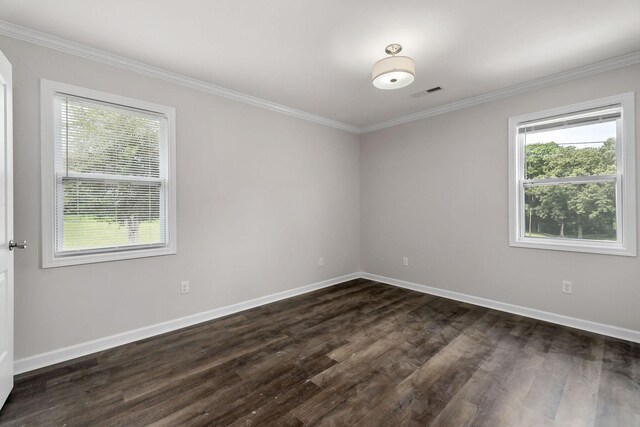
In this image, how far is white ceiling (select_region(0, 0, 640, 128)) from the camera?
1980mm

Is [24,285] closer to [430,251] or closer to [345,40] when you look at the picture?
[345,40]

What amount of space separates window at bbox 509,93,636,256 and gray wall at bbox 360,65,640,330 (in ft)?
0.32

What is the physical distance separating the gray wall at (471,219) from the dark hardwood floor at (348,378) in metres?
0.43

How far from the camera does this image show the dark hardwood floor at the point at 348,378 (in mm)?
1714

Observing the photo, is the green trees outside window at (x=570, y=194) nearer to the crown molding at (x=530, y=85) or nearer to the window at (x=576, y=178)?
the window at (x=576, y=178)

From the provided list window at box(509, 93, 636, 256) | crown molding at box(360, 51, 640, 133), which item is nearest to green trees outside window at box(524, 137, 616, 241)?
window at box(509, 93, 636, 256)

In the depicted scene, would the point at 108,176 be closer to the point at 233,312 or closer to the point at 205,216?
the point at 205,216

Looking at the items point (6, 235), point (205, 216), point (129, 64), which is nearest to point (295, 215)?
point (205, 216)

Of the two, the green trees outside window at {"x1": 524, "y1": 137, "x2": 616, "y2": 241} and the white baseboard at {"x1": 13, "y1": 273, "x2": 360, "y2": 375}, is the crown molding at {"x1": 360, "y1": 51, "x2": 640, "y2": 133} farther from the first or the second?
the white baseboard at {"x1": 13, "y1": 273, "x2": 360, "y2": 375}

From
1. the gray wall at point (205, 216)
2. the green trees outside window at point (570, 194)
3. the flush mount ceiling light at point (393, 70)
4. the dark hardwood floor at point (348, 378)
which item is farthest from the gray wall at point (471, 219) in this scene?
the flush mount ceiling light at point (393, 70)

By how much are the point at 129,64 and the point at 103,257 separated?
1.80 m

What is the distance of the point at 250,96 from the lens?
350 centimetres

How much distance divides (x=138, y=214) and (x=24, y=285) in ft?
3.11

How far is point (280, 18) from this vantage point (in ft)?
6.88
